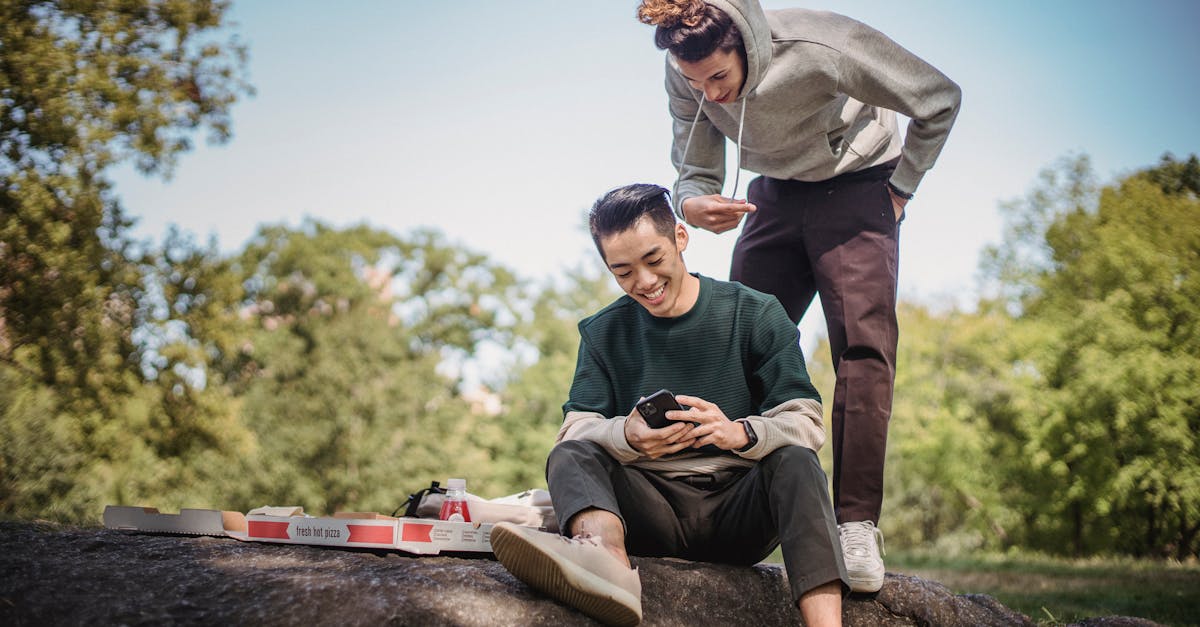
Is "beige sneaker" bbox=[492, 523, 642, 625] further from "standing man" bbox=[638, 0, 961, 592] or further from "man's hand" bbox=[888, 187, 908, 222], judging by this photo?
"man's hand" bbox=[888, 187, 908, 222]

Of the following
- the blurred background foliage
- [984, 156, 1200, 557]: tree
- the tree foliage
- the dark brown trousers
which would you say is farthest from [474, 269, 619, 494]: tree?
the dark brown trousers

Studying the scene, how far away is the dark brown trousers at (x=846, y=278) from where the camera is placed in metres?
3.42

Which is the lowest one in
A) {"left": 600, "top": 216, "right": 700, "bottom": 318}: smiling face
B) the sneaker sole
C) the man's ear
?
the sneaker sole

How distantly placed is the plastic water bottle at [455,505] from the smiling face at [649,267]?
882mm

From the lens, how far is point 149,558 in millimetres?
2729

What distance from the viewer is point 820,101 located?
3.63 meters

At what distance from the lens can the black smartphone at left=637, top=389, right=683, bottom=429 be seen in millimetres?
2703

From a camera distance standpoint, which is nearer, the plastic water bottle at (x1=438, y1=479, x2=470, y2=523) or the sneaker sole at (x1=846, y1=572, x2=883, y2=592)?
the sneaker sole at (x1=846, y1=572, x2=883, y2=592)

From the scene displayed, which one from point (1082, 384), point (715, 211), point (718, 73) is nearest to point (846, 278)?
point (715, 211)

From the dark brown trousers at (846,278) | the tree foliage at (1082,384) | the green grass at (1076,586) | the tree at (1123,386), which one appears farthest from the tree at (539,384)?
the dark brown trousers at (846,278)

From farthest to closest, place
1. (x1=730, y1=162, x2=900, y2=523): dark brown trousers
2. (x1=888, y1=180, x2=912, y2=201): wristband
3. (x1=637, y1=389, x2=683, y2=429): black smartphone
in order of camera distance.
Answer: (x1=888, y1=180, x2=912, y2=201): wristband → (x1=730, y1=162, x2=900, y2=523): dark brown trousers → (x1=637, y1=389, x2=683, y2=429): black smartphone

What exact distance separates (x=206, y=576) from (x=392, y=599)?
1.68ft

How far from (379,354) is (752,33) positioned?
26.4 m

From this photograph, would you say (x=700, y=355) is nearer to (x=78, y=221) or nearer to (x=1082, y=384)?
(x=78, y=221)
